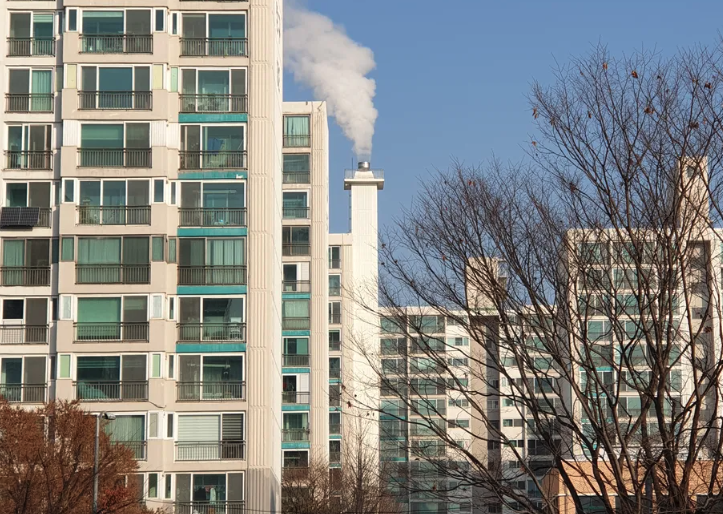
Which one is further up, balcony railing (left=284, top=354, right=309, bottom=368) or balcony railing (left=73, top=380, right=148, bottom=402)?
balcony railing (left=284, top=354, right=309, bottom=368)

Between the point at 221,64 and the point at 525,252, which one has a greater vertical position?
the point at 221,64

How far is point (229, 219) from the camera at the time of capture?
52.4m

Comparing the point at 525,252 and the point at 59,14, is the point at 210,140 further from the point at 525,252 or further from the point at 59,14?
the point at 525,252

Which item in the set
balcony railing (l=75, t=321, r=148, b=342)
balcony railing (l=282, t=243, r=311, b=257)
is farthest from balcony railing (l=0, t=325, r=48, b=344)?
balcony railing (l=282, t=243, r=311, b=257)

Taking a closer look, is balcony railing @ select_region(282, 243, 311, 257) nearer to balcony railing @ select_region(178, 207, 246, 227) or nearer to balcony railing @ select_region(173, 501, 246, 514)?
balcony railing @ select_region(178, 207, 246, 227)

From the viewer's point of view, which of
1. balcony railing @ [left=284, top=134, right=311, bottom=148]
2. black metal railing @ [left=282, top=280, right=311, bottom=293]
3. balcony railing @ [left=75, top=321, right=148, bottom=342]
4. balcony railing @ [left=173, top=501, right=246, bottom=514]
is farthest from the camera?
balcony railing @ [left=284, top=134, right=311, bottom=148]

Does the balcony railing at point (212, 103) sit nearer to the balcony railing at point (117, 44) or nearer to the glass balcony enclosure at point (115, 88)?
the glass balcony enclosure at point (115, 88)

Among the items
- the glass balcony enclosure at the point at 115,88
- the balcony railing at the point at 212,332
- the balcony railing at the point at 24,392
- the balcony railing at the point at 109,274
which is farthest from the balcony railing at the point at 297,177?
the balcony railing at the point at 24,392

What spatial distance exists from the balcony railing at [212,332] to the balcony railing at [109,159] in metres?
6.94

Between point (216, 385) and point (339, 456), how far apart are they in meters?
45.8

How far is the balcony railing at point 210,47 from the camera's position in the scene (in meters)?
53.4

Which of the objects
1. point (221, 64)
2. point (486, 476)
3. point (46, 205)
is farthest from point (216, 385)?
point (486, 476)

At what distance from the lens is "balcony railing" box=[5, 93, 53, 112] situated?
5269cm

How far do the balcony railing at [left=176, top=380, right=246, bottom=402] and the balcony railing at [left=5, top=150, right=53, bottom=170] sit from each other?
10856mm
